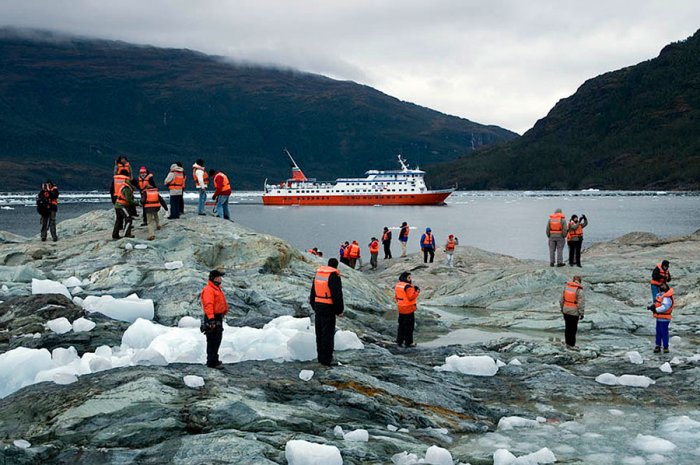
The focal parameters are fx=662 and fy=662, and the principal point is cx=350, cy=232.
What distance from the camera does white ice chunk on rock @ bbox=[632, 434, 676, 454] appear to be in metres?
9.80

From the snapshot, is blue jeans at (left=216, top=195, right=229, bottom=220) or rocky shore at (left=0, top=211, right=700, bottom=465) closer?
rocky shore at (left=0, top=211, right=700, bottom=465)

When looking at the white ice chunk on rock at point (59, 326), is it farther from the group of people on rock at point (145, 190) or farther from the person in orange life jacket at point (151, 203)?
the person in orange life jacket at point (151, 203)

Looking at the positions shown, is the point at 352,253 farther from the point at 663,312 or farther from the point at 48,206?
the point at 663,312

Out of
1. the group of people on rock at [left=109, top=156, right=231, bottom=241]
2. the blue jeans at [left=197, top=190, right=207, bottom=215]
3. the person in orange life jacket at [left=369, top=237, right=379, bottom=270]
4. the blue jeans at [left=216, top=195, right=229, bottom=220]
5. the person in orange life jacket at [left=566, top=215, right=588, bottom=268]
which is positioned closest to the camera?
the group of people on rock at [left=109, top=156, right=231, bottom=241]

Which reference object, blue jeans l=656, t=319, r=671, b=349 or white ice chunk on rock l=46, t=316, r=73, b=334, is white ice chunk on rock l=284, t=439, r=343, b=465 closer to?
white ice chunk on rock l=46, t=316, r=73, b=334

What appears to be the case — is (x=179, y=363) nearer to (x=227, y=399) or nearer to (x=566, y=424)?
(x=227, y=399)

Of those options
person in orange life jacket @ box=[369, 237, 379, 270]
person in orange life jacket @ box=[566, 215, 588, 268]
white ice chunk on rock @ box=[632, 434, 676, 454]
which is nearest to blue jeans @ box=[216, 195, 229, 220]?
person in orange life jacket @ box=[566, 215, 588, 268]

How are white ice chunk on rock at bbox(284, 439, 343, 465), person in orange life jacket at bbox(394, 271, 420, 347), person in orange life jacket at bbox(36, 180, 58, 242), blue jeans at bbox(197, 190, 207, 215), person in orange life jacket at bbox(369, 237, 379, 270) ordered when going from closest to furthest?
1. white ice chunk on rock at bbox(284, 439, 343, 465)
2. person in orange life jacket at bbox(394, 271, 420, 347)
3. blue jeans at bbox(197, 190, 207, 215)
4. person in orange life jacket at bbox(36, 180, 58, 242)
5. person in orange life jacket at bbox(369, 237, 379, 270)

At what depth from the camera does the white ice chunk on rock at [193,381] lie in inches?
401

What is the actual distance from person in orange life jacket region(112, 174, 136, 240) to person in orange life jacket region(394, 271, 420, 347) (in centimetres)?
952

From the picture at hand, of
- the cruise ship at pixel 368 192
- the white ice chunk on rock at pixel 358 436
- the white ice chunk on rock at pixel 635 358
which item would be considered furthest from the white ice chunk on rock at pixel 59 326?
the cruise ship at pixel 368 192

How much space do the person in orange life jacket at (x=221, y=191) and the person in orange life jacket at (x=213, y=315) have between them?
1054 cm

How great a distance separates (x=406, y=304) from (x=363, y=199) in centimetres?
13162

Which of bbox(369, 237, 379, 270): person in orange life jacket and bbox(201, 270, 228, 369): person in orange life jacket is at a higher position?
bbox(201, 270, 228, 369): person in orange life jacket
